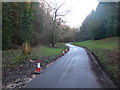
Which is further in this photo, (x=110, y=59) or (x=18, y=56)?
(x=18, y=56)

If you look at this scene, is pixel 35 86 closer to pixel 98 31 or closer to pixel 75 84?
pixel 75 84

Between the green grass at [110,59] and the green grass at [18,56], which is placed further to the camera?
the green grass at [18,56]

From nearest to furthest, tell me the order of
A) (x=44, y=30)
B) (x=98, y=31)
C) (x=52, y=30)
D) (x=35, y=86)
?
1. (x=35, y=86)
2. (x=44, y=30)
3. (x=52, y=30)
4. (x=98, y=31)

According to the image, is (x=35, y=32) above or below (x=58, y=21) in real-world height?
below

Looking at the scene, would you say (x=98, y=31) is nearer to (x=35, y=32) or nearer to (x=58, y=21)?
(x=58, y=21)

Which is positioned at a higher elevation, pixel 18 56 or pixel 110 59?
pixel 110 59

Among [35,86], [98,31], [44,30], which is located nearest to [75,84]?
[35,86]

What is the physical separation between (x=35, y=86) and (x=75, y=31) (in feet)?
222

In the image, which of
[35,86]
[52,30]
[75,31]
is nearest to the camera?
[35,86]

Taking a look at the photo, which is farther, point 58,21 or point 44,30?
point 58,21

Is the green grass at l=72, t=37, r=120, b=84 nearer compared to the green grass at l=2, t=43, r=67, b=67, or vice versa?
the green grass at l=72, t=37, r=120, b=84

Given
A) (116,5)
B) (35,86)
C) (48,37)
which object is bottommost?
(35,86)

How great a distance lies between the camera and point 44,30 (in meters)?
29.5

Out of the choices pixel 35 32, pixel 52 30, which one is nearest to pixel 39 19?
pixel 35 32
